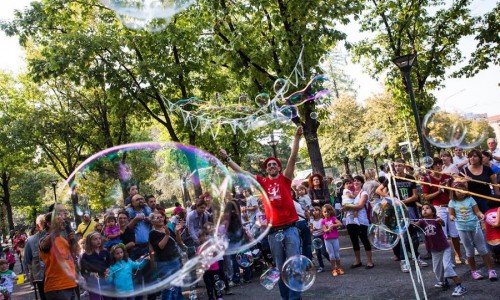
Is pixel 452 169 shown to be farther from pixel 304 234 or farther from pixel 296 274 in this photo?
pixel 296 274

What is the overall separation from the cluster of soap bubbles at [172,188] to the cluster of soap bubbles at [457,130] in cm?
462

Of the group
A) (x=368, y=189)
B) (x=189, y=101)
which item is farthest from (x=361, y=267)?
(x=189, y=101)

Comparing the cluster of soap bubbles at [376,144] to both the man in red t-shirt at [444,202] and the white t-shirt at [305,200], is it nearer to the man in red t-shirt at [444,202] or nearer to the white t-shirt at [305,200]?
the man in red t-shirt at [444,202]

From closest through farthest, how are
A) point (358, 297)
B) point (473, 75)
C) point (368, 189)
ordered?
point (358, 297) < point (368, 189) < point (473, 75)

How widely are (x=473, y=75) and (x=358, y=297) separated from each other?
58.5 feet

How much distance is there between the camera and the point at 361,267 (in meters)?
9.04

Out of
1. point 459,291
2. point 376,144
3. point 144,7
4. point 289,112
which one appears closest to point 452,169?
point 376,144

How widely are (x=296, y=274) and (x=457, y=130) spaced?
4670 millimetres

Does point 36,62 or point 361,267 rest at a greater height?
point 36,62

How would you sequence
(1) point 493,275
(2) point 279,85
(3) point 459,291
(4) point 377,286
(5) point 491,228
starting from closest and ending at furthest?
1. (3) point 459,291
2. (5) point 491,228
3. (1) point 493,275
4. (4) point 377,286
5. (2) point 279,85

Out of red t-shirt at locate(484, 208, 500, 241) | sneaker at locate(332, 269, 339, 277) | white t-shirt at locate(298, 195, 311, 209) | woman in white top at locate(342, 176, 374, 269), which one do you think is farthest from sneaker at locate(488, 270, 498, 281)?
white t-shirt at locate(298, 195, 311, 209)

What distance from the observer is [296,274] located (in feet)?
18.9

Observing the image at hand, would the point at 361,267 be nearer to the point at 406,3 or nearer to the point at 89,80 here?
the point at 89,80

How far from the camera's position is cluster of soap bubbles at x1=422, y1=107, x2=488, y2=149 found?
828 cm
